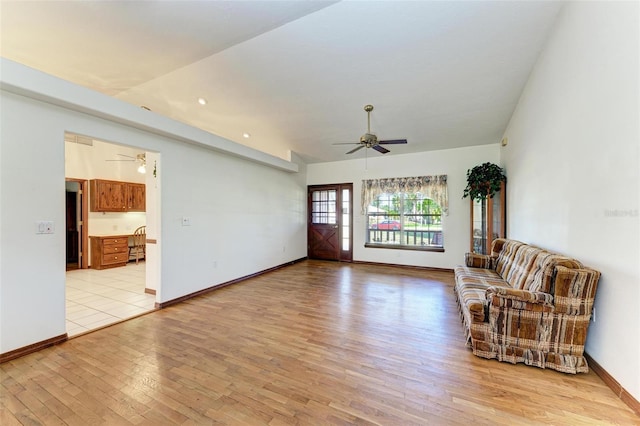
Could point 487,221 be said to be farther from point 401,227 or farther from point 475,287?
point 475,287

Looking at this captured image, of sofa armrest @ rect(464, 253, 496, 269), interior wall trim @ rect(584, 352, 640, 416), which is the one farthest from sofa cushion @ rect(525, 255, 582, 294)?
sofa armrest @ rect(464, 253, 496, 269)

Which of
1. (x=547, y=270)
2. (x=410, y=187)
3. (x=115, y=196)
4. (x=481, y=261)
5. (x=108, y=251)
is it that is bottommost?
(x=108, y=251)

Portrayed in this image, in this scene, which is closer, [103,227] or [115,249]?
[115,249]

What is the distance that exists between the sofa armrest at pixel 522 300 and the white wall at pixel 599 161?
14.7 inches

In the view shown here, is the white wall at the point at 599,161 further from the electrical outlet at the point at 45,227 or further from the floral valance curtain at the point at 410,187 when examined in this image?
the electrical outlet at the point at 45,227

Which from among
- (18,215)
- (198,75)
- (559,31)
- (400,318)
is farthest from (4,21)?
(559,31)

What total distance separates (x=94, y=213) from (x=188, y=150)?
14.2 feet

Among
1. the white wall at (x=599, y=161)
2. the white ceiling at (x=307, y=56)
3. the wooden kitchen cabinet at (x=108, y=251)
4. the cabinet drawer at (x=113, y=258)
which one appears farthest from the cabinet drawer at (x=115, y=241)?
the white wall at (x=599, y=161)

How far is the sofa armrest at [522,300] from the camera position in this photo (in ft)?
6.98

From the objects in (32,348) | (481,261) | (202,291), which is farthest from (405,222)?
(32,348)

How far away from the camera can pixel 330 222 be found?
7.16m

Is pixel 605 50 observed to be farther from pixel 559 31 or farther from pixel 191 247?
pixel 191 247

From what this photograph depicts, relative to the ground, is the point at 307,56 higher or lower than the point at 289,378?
higher

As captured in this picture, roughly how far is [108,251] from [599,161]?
862 cm
